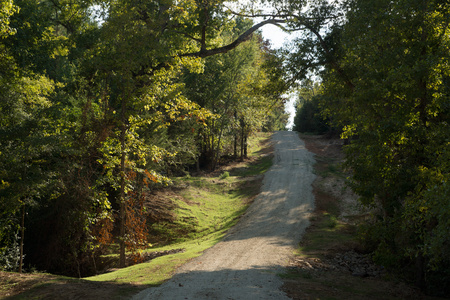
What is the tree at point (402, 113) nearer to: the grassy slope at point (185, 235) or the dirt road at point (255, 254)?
the dirt road at point (255, 254)

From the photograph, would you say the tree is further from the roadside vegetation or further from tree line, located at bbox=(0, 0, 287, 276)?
tree line, located at bbox=(0, 0, 287, 276)

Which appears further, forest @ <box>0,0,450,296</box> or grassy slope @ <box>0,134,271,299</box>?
forest @ <box>0,0,450,296</box>

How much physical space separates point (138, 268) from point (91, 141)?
5.21m

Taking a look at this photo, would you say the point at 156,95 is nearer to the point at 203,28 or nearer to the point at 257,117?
the point at 203,28

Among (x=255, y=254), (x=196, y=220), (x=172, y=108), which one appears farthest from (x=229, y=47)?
(x=196, y=220)

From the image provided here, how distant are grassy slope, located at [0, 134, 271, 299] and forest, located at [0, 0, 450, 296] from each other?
2.00 metres

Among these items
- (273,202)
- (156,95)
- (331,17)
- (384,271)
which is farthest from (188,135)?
(384,271)

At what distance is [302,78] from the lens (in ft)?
50.7

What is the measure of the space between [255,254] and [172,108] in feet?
22.6

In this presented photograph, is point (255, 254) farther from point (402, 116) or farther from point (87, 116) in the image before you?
point (87, 116)

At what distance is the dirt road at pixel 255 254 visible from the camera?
8.70m

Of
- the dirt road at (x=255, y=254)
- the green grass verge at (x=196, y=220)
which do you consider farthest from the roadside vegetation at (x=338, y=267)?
the green grass verge at (x=196, y=220)

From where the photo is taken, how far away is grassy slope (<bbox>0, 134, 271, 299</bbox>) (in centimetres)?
878

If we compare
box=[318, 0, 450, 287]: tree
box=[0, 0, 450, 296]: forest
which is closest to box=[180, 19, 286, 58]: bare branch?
box=[0, 0, 450, 296]: forest
